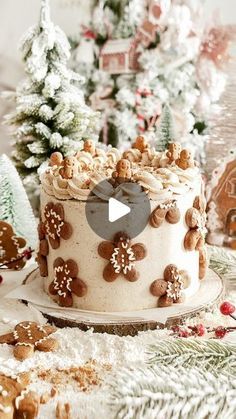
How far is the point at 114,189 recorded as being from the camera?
1845 mm

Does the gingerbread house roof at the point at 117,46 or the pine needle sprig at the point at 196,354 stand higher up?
the gingerbread house roof at the point at 117,46

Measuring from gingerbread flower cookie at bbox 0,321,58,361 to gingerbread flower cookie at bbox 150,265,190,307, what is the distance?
281 mm

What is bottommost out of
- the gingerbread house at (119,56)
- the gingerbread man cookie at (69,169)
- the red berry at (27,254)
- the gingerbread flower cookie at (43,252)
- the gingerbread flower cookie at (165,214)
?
the red berry at (27,254)

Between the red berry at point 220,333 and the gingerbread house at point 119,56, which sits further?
the gingerbread house at point 119,56

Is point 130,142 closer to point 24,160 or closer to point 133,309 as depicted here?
point 24,160

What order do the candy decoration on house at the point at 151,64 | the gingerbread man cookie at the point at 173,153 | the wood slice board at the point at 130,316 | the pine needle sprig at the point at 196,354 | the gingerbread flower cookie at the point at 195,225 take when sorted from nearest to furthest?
the pine needle sprig at the point at 196,354 < the wood slice board at the point at 130,316 < the gingerbread flower cookie at the point at 195,225 < the gingerbread man cookie at the point at 173,153 < the candy decoration on house at the point at 151,64

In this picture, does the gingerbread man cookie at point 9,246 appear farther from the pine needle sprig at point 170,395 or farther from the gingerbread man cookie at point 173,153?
the pine needle sprig at point 170,395

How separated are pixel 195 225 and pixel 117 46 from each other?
1350 millimetres

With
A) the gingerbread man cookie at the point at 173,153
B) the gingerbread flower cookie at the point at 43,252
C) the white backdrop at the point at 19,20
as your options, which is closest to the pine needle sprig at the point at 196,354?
the gingerbread flower cookie at the point at 43,252

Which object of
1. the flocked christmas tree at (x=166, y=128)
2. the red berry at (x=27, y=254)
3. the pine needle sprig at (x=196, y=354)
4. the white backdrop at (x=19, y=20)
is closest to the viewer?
the pine needle sprig at (x=196, y=354)

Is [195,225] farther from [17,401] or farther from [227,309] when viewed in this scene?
[17,401]

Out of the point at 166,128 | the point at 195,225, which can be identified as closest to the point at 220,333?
the point at 195,225

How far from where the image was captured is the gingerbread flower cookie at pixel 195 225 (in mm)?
1923

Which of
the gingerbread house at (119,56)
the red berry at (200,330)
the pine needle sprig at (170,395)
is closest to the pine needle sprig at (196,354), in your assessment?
the pine needle sprig at (170,395)
